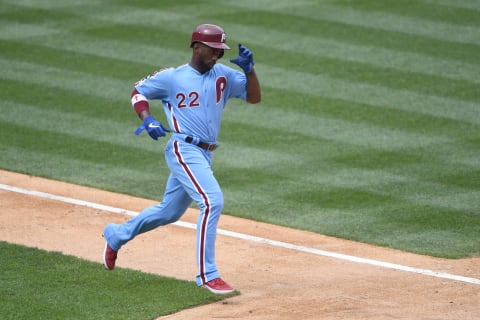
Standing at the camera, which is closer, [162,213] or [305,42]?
[162,213]

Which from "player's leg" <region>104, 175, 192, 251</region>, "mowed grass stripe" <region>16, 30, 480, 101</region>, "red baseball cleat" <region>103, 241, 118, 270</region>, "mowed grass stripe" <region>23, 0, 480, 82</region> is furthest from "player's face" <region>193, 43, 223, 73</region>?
"mowed grass stripe" <region>23, 0, 480, 82</region>

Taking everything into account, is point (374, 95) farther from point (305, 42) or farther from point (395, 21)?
point (395, 21)

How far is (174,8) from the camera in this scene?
16.6 meters

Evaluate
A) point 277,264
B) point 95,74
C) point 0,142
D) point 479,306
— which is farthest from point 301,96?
point 479,306

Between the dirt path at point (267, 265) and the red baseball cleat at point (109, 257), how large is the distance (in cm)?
32

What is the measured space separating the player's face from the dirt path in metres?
1.70

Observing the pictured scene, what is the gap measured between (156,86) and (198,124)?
1.43ft

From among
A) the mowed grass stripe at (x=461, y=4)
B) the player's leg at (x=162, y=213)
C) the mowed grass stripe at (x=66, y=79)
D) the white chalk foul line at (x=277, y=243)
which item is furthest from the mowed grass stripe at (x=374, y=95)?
the player's leg at (x=162, y=213)

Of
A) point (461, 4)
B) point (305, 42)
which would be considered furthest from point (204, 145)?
point (461, 4)

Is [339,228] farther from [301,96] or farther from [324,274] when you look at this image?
[301,96]

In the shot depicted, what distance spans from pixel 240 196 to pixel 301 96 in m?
3.10

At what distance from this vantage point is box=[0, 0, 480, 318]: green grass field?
10.2 m

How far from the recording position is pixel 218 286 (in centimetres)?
761

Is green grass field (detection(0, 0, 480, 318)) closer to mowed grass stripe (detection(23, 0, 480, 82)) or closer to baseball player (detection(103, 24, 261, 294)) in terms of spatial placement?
mowed grass stripe (detection(23, 0, 480, 82))
